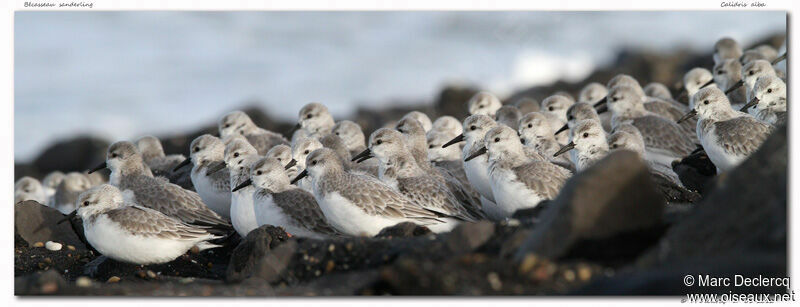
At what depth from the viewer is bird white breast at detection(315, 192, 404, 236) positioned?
10.5 meters

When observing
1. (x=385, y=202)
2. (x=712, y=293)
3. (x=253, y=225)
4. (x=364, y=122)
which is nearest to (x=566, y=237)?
(x=712, y=293)

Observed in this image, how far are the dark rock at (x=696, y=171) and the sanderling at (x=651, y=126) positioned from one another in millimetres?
510

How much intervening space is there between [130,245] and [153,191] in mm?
2299

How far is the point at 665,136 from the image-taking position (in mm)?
14023

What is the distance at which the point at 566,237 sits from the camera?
711 cm

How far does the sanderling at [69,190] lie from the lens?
55.4 feet

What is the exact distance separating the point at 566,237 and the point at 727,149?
17.2ft

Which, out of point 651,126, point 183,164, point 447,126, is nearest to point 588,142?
point 651,126

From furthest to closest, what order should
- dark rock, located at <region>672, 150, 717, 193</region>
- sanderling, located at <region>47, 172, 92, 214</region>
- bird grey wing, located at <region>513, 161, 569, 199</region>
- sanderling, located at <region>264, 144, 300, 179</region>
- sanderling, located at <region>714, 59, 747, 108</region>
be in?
sanderling, located at <region>47, 172, 92, 214</region>
sanderling, located at <region>714, 59, 747, 108</region>
sanderling, located at <region>264, 144, 300, 179</region>
dark rock, located at <region>672, 150, 717, 193</region>
bird grey wing, located at <region>513, 161, 569, 199</region>

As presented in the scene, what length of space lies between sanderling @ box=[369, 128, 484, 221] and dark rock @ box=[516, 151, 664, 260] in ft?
12.1

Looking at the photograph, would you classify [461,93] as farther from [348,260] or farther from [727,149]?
[348,260]

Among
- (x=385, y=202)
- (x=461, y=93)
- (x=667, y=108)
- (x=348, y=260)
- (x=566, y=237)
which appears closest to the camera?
(x=566, y=237)

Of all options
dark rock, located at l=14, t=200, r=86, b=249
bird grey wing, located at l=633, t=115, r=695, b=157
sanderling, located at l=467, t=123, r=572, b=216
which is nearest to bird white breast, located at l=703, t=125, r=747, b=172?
bird grey wing, located at l=633, t=115, r=695, b=157

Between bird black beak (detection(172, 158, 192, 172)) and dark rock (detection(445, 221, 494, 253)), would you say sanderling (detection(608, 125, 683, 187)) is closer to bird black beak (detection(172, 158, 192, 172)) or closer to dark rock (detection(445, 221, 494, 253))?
dark rock (detection(445, 221, 494, 253))
